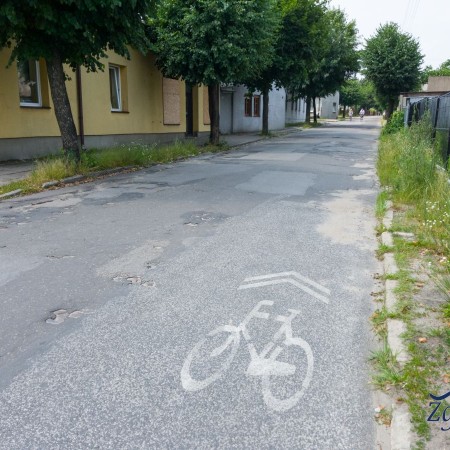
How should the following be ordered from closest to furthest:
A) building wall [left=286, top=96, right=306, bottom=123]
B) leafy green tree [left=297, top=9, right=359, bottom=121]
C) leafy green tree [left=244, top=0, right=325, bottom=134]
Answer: leafy green tree [left=244, top=0, right=325, bottom=134]
leafy green tree [left=297, top=9, right=359, bottom=121]
building wall [left=286, top=96, right=306, bottom=123]

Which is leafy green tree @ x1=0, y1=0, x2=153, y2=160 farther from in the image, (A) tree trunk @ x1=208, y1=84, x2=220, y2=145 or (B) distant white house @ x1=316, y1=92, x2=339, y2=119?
(B) distant white house @ x1=316, y1=92, x2=339, y2=119

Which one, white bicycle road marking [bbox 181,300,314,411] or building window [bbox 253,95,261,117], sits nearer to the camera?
white bicycle road marking [bbox 181,300,314,411]

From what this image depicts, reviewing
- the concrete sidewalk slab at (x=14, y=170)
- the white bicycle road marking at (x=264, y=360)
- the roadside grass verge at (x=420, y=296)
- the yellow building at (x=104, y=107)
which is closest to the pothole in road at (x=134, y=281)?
the white bicycle road marking at (x=264, y=360)

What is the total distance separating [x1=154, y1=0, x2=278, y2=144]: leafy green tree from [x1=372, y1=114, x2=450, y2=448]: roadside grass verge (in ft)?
31.1

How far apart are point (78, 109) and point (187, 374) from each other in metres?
14.4

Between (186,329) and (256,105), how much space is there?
33.7 meters

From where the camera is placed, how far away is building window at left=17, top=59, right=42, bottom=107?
1348 cm

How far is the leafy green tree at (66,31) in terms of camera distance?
8.90 metres

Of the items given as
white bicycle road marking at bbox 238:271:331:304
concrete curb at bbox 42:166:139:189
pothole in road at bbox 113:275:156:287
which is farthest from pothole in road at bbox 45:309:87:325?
concrete curb at bbox 42:166:139:189

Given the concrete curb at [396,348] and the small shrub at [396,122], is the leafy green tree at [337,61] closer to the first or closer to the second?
the small shrub at [396,122]

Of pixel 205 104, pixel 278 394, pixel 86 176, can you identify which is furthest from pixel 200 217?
pixel 205 104

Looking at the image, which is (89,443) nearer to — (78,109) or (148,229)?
(148,229)

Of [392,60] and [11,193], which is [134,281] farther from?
[392,60]

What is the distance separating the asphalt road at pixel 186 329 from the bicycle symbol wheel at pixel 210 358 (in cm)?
1
